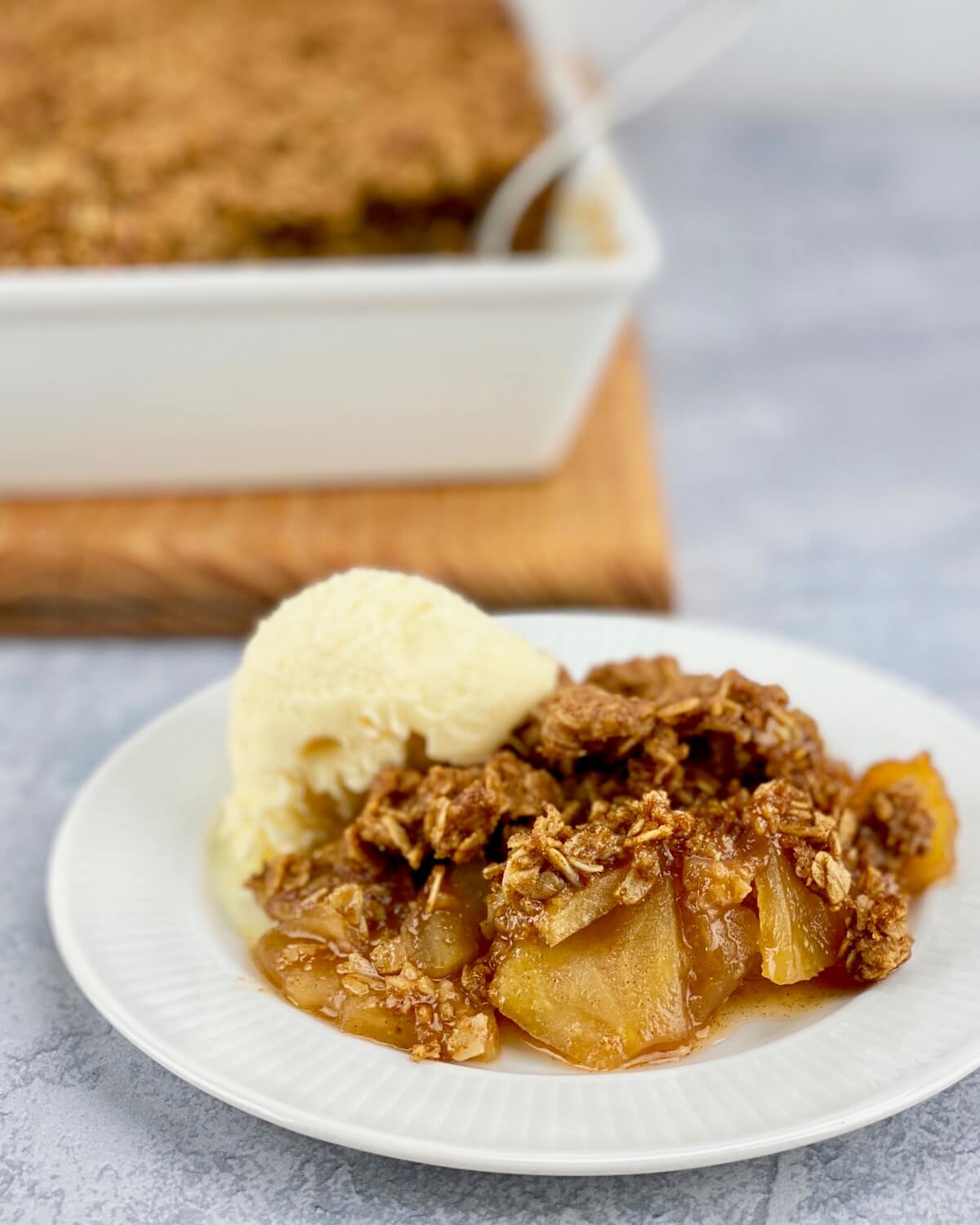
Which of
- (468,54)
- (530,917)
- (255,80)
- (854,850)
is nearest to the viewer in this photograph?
(530,917)

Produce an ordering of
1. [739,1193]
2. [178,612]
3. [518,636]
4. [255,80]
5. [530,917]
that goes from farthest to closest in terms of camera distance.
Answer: [255,80] < [178,612] < [518,636] < [530,917] < [739,1193]

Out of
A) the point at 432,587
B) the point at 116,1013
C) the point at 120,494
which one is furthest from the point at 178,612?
the point at 116,1013

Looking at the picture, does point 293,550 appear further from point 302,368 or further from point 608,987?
point 608,987

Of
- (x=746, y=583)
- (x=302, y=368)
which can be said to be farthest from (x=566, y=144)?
(x=746, y=583)

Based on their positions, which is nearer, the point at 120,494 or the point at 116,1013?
the point at 116,1013

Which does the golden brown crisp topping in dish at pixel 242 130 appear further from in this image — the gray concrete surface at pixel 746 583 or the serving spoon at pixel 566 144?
the gray concrete surface at pixel 746 583

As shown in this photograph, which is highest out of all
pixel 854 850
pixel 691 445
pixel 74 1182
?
pixel 854 850

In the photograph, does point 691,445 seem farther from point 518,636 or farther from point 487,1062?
point 487,1062
